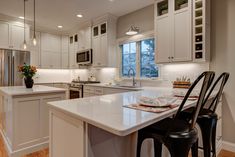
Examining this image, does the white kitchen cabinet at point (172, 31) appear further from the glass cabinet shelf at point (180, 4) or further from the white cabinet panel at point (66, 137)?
the white cabinet panel at point (66, 137)

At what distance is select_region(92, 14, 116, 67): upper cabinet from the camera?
171 inches

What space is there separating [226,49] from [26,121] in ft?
11.3

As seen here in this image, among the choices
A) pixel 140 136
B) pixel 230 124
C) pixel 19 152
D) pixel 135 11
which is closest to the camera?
pixel 140 136

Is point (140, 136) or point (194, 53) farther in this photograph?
point (194, 53)

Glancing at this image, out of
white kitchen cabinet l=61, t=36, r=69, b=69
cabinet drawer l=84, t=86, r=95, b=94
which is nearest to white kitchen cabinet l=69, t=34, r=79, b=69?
white kitchen cabinet l=61, t=36, r=69, b=69

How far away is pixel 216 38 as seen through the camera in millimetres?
2734

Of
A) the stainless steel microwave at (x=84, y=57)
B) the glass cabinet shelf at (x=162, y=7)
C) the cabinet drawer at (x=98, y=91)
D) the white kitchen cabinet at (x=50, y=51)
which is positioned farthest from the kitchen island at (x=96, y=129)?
the white kitchen cabinet at (x=50, y=51)

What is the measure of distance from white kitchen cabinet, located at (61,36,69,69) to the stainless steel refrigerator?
1571 millimetres

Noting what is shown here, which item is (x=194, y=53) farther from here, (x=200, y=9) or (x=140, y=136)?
(x=140, y=136)

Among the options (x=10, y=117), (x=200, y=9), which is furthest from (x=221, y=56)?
(x=10, y=117)

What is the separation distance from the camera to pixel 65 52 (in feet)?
20.3

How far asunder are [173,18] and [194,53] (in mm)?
783

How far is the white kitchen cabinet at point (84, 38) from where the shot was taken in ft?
16.5

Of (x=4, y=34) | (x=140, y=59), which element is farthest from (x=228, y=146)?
(x=4, y=34)
